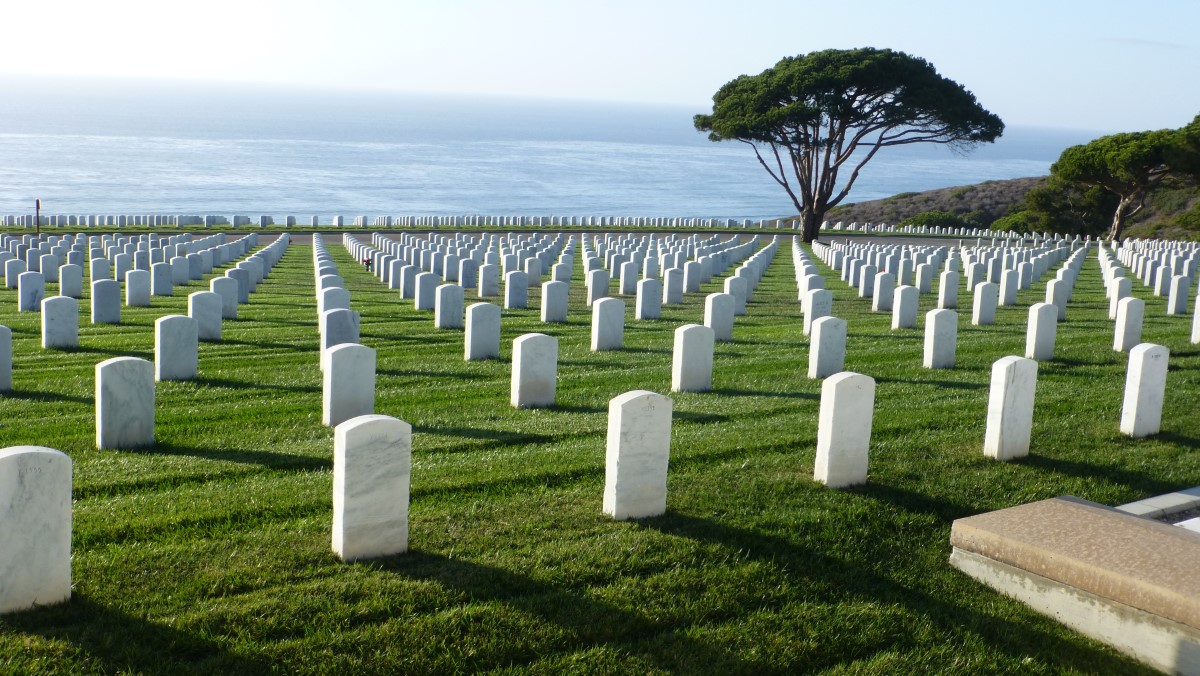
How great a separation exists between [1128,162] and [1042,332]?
34838 mm

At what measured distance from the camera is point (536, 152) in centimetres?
17612

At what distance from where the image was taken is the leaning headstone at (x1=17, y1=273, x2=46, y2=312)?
48.2 ft

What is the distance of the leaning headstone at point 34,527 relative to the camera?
4531 millimetres

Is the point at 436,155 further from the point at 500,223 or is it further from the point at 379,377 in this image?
the point at 379,377

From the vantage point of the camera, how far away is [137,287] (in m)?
15.6

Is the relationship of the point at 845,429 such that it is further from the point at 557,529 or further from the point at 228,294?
the point at 228,294

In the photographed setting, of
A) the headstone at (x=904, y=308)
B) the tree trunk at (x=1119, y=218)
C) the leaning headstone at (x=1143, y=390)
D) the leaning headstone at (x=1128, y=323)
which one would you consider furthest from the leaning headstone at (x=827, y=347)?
the tree trunk at (x=1119, y=218)

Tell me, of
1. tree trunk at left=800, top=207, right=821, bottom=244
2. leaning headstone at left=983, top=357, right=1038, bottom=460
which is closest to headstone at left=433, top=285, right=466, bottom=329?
leaning headstone at left=983, top=357, right=1038, bottom=460

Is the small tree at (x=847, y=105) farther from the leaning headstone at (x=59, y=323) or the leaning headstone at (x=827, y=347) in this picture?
the leaning headstone at (x=59, y=323)

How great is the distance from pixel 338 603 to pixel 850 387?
340cm

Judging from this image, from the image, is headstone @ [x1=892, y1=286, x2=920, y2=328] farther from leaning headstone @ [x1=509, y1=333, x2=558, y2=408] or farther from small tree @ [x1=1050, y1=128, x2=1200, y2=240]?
small tree @ [x1=1050, y1=128, x2=1200, y2=240]

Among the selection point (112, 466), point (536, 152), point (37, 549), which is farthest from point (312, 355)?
point (536, 152)

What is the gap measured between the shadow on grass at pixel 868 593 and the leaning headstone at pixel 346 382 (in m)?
3.05

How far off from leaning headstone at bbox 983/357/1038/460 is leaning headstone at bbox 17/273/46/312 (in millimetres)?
12346
